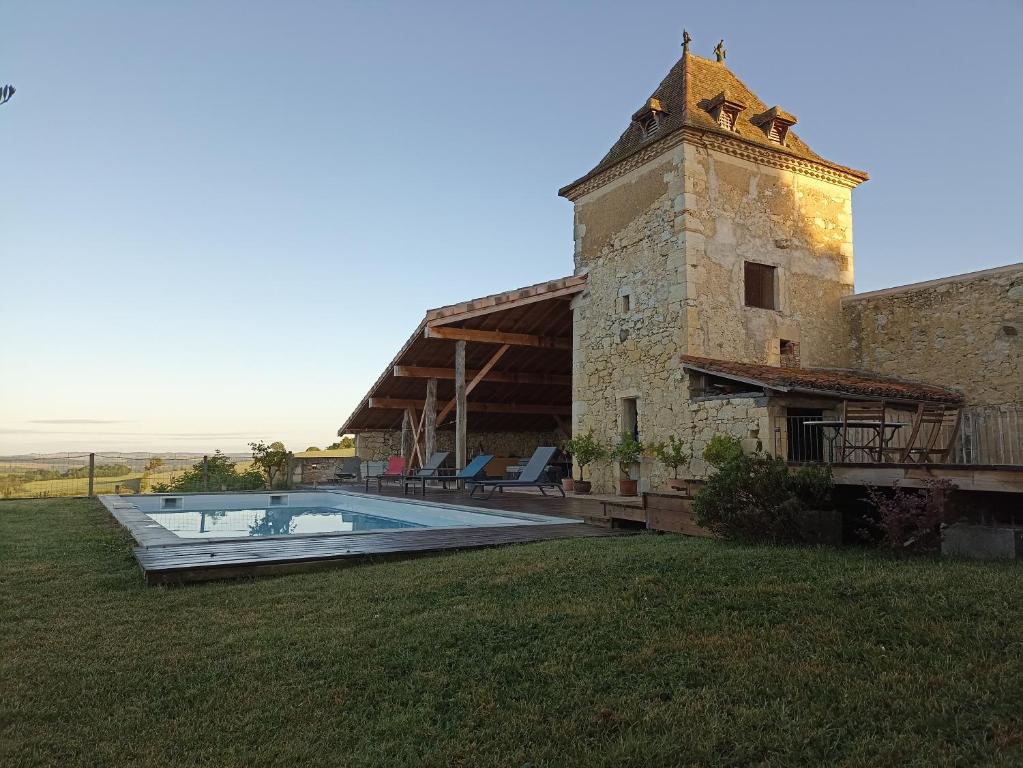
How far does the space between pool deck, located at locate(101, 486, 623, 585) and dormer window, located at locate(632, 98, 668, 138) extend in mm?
7110

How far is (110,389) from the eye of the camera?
16.4m

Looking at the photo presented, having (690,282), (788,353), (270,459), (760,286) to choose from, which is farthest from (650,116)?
(270,459)

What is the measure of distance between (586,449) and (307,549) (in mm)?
7008

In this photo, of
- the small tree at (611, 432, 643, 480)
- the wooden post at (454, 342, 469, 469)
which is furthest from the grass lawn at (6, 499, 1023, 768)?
the wooden post at (454, 342, 469, 469)

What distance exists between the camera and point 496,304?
1382 cm

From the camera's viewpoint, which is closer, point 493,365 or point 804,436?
point 804,436

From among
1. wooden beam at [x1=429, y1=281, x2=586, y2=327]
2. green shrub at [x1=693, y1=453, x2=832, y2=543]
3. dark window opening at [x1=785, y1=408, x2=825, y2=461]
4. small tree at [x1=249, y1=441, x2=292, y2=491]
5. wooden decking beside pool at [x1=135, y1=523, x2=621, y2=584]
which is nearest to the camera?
wooden decking beside pool at [x1=135, y1=523, x2=621, y2=584]

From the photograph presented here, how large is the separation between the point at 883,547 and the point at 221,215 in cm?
1364

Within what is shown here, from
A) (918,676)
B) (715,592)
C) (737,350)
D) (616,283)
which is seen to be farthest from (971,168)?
(918,676)

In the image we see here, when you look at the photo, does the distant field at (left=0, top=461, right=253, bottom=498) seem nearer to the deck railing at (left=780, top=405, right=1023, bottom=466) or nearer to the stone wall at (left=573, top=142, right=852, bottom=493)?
the stone wall at (left=573, top=142, right=852, bottom=493)

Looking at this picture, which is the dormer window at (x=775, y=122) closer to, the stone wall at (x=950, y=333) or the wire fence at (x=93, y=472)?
the stone wall at (x=950, y=333)

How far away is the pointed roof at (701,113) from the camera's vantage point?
11.6 m

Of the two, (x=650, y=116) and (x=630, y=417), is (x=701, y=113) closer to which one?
(x=650, y=116)

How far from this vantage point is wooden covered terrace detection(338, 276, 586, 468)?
14.4 metres
